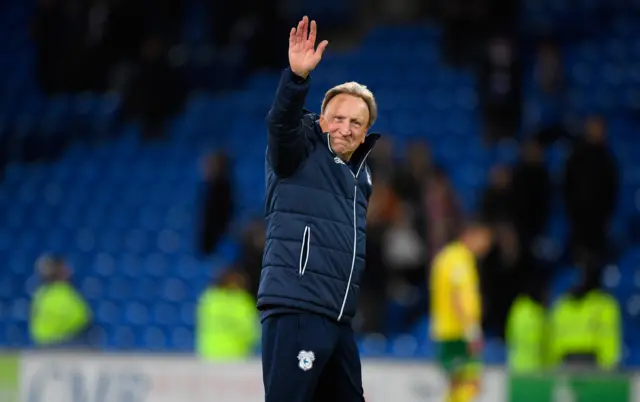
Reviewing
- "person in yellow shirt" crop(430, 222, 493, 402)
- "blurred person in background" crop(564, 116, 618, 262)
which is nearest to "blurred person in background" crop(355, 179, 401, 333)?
"blurred person in background" crop(564, 116, 618, 262)

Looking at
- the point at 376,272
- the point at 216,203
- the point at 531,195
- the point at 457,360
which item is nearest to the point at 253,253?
the point at 376,272

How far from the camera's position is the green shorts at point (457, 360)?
32.8 feet

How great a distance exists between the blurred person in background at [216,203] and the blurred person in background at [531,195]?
129 inches

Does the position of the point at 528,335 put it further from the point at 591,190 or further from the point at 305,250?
the point at 305,250

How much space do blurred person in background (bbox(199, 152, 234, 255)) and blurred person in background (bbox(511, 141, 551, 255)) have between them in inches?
129

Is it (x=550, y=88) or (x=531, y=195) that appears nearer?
(x=531, y=195)

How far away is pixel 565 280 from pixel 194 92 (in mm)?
6806

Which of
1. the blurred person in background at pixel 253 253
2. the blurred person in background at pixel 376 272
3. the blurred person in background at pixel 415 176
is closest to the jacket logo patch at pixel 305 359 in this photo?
the blurred person in background at pixel 376 272

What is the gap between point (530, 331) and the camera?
11.9 metres

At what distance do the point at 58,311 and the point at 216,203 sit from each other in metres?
2.08

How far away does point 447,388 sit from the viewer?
1003cm

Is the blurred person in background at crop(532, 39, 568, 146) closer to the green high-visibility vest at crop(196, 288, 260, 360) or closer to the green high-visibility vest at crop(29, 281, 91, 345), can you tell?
the green high-visibility vest at crop(196, 288, 260, 360)

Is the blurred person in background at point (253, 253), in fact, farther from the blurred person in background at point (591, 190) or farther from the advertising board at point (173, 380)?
the blurred person in background at point (591, 190)

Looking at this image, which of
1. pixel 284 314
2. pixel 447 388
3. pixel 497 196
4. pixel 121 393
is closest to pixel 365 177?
pixel 284 314
